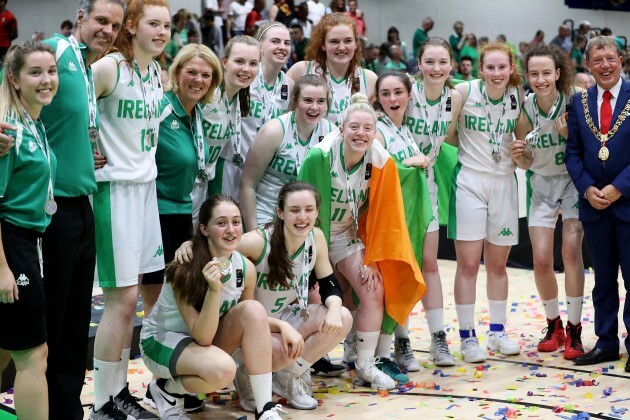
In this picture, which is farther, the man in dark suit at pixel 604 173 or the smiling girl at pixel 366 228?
the man in dark suit at pixel 604 173

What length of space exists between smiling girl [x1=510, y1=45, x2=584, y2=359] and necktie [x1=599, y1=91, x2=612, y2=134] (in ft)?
0.76

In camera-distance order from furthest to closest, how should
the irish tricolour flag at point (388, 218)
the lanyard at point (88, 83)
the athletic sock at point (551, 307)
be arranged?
the athletic sock at point (551, 307) → the irish tricolour flag at point (388, 218) → the lanyard at point (88, 83)

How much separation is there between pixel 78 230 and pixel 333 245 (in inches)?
63.0

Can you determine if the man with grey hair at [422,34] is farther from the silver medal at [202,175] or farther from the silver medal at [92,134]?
the silver medal at [92,134]

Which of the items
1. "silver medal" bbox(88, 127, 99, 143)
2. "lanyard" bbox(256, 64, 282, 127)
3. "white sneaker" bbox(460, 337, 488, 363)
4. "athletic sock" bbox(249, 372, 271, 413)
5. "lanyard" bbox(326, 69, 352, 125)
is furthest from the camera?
"white sneaker" bbox(460, 337, 488, 363)

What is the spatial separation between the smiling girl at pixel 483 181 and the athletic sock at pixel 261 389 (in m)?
1.62

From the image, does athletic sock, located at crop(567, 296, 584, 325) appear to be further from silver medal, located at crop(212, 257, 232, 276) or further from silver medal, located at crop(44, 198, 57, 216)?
silver medal, located at crop(44, 198, 57, 216)

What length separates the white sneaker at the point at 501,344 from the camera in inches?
211

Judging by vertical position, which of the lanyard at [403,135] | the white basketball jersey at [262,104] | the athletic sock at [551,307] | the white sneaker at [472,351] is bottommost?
the white sneaker at [472,351]

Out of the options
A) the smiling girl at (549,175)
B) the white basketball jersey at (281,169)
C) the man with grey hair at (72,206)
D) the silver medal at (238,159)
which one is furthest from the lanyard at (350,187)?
the man with grey hair at (72,206)

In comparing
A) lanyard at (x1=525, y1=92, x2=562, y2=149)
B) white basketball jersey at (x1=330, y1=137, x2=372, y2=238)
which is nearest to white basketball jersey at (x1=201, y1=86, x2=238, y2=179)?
white basketball jersey at (x1=330, y1=137, x2=372, y2=238)

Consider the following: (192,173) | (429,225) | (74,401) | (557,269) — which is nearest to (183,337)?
(74,401)

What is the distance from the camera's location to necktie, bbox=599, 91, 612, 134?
4.93 metres

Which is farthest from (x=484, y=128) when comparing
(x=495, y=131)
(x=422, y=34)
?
(x=422, y=34)
